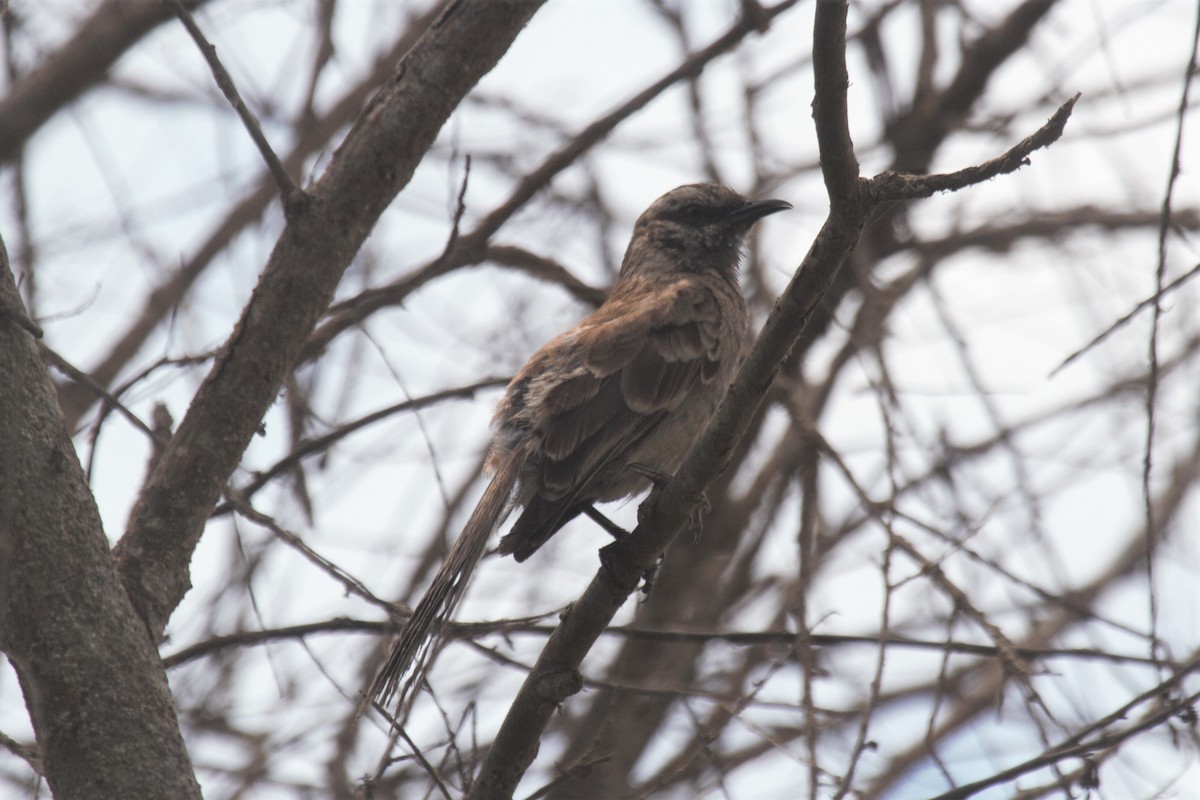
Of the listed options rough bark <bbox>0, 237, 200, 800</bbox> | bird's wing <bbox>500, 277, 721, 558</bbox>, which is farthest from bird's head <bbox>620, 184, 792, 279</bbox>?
rough bark <bbox>0, 237, 200, 800</bbox>

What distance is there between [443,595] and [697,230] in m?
2.63

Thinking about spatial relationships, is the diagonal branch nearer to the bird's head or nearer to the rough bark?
the rough bark

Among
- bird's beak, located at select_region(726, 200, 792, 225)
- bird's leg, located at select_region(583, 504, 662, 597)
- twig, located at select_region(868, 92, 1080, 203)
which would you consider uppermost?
bird's beak, located at select_region(726, 200, 792, 225)

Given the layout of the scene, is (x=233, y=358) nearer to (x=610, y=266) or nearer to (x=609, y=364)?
(x=609, y=364)

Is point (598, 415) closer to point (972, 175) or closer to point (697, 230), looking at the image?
point (697, 230)

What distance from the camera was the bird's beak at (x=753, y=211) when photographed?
599 centimetres

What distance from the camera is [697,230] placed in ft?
20.4

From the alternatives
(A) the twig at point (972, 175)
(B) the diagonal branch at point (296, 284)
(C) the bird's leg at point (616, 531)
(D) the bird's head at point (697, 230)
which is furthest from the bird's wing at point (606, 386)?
(A) the twig at point (972, 175)

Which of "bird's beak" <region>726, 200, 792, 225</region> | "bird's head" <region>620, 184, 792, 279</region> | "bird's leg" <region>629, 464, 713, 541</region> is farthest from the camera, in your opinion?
"bird's head" <region>620, 184, 792, 279</region>

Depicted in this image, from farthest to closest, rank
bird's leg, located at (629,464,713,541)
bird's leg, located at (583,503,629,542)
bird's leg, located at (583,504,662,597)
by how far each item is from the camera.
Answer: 1. bird's leg, located at (583,503,629,542)
2. bird's leg, located at (583,504,662,597)
3. bird's leg, located at (629,464,713,541)

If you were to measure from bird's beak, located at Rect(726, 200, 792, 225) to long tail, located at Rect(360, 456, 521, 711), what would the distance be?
6.31 feet

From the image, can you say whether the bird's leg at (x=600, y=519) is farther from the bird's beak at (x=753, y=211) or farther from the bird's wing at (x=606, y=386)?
the bird's beak at (x=753, y=211)

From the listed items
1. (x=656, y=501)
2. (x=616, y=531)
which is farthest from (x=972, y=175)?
(x=616, y=531)

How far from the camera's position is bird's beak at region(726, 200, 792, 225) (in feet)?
19.6
